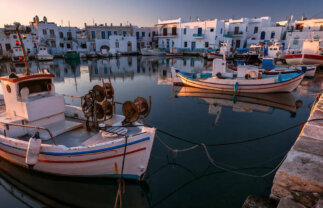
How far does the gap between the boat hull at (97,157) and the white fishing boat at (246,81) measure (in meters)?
15.0

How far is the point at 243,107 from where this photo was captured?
15.4 m

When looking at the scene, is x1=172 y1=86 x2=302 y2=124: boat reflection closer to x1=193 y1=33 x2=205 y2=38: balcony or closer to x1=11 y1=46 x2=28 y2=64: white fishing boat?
x1=193 y1=33 x2=205 y2=38: balcony

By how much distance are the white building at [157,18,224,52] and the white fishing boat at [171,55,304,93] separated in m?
33.9

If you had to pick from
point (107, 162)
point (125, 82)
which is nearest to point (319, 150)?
point (107, 162)

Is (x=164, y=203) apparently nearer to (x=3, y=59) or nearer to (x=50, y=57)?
(x=50, y=57)

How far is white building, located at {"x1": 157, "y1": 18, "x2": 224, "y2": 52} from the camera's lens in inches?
2120

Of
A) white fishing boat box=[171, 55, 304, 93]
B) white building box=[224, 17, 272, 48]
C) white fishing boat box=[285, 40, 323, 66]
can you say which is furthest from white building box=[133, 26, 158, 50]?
white fishing boat box=[171, 55, 304, 93]

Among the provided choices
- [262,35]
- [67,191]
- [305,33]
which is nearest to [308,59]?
[305,33]

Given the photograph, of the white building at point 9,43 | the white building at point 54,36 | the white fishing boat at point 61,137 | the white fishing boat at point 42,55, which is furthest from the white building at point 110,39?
the white fishing boat at point 61,137

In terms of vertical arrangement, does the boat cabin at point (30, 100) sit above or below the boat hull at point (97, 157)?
above

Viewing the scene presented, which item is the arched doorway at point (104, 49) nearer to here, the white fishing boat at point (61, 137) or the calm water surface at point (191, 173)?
the calm water surface at point (191, 173)

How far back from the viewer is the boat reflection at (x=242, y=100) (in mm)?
14910

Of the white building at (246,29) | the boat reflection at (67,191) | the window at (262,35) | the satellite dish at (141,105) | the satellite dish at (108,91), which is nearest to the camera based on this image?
the boat reflection at (67,191)

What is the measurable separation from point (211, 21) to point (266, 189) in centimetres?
5389
